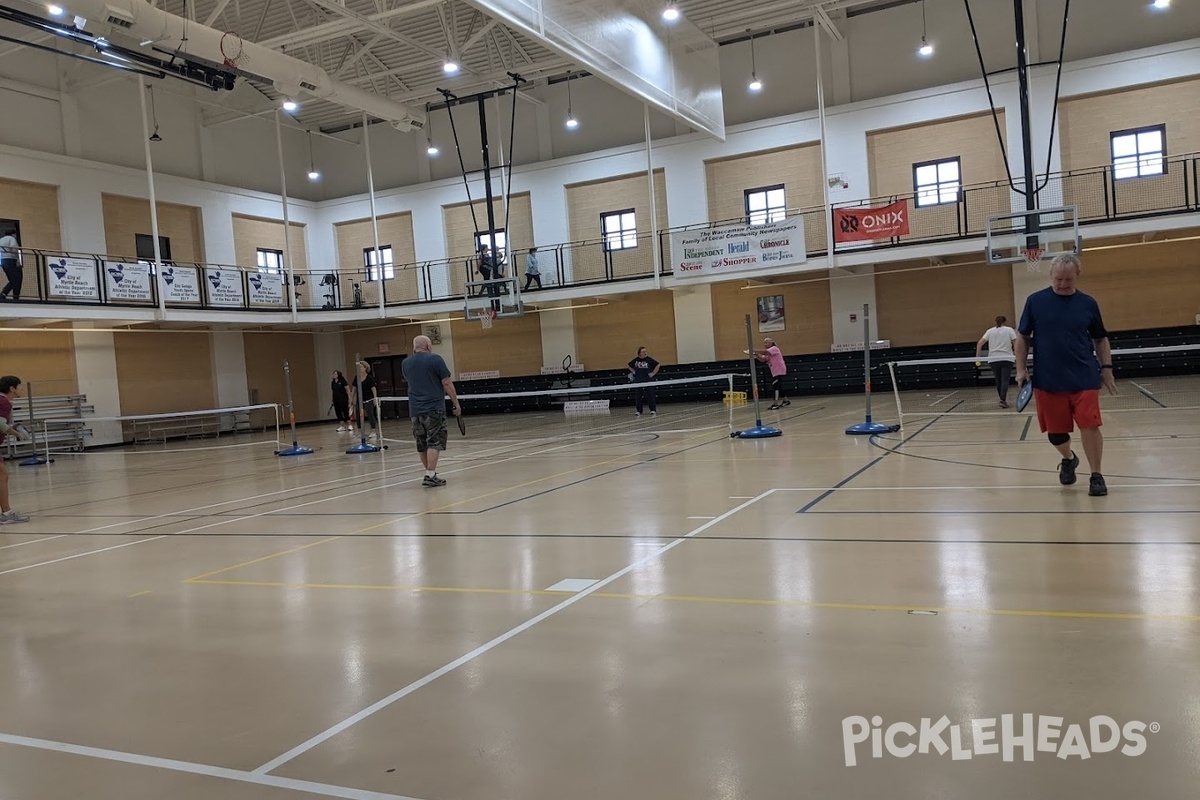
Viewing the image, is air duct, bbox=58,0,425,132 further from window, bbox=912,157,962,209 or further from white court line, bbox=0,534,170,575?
window, bbox=912,157,962,209

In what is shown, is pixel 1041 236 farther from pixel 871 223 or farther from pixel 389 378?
pixel 389 378

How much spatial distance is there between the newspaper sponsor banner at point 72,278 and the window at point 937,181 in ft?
69.6

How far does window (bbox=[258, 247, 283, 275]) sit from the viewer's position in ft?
92.5

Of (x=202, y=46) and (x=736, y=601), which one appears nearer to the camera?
(x=736, y=601)

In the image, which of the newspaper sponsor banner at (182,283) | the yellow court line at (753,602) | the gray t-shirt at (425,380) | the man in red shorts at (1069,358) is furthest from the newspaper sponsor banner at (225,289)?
the man in red shorts at (1069,358)

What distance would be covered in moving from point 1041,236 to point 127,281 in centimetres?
2146

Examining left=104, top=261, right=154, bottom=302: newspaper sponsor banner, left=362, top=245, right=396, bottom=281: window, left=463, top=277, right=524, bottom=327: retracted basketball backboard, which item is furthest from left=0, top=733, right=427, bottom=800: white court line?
left=362, top=245, right=396, bottom=281: window

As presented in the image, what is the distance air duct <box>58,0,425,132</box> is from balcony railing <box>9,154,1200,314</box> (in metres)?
6.18

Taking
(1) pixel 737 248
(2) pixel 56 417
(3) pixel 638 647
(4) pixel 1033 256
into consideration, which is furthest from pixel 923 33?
(2) pixel 56 417

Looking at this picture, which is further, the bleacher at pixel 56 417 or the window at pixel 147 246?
the window at pixel 147 246

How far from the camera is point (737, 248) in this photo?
2177cm

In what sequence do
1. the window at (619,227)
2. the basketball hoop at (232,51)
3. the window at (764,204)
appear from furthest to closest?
1. the window at (619,227)
2. the window at (764,204)
3. the basketball hoop at (232,51)

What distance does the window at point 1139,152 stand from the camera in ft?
67.2

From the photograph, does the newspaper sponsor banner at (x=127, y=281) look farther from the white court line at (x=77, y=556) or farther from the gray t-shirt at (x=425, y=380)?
the white court line at (x=77, y=556)
